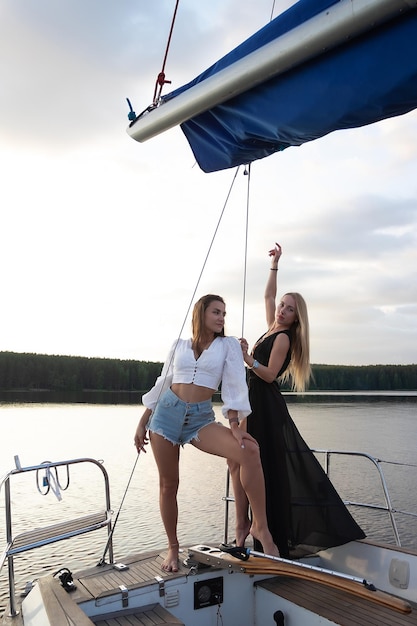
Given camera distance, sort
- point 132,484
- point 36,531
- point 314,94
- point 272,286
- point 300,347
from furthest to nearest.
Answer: point 132,484 < point 272,286 < point 300,347 < point 36,531 < point 314,94

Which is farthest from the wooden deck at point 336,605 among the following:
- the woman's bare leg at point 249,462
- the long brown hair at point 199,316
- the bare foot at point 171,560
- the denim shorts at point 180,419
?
the long brown hair at point 199,316

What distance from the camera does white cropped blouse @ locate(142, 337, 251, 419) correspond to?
3.40 m

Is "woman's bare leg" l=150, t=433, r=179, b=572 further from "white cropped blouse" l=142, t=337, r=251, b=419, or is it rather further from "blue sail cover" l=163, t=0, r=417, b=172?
"blue sail cover" l=163, t=0, r=417, b=172

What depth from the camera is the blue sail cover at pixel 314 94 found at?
201 centimetres

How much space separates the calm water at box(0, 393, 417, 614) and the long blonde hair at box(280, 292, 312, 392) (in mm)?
1064

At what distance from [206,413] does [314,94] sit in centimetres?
191

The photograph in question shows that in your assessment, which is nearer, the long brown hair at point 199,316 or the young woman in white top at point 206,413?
the young woman in white top at point 206,413

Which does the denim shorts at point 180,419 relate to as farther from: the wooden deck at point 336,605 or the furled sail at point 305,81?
the furled sail at point 305,81

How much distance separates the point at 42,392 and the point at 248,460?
5060 centimetres

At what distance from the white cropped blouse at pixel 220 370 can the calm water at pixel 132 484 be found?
1.62 metres

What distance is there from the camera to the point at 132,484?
13016 mm

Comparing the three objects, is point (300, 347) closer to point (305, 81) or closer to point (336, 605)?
point (336, 605)

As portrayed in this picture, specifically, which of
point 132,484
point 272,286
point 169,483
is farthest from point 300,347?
point 132,484

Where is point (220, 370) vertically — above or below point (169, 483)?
above
